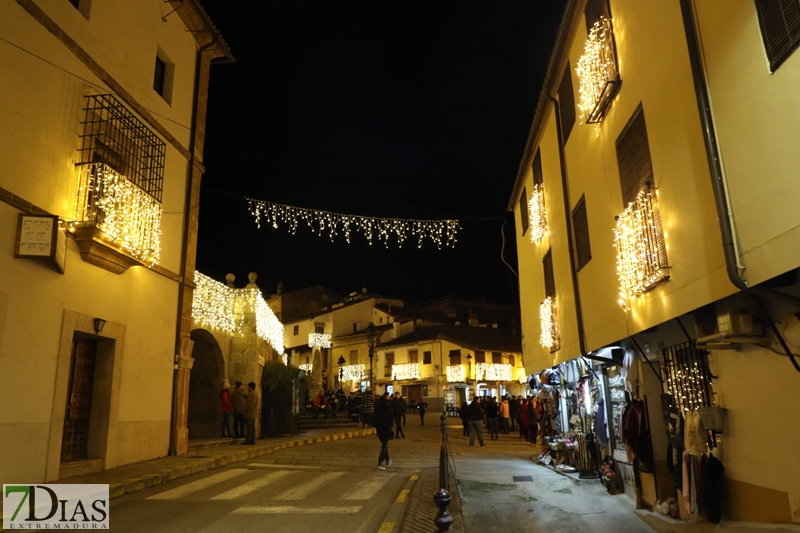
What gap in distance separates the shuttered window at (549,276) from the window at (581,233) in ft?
8.24

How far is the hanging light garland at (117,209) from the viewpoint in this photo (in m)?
10.1

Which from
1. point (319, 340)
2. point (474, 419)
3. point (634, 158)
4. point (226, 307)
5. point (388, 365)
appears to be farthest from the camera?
point (319, 340)

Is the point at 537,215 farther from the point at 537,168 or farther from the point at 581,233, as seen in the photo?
the point at 581,233

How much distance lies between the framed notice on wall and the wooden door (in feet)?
8.30

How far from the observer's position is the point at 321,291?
6781cm

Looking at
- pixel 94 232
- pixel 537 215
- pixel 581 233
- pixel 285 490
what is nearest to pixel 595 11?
pixel 581 233

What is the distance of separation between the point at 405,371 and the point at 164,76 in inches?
1529

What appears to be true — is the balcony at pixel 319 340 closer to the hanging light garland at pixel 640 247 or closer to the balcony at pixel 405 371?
the balcony at pixel 405 371

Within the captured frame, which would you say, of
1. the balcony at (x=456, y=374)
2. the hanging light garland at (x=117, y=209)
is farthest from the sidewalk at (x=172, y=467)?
the balcony at (x=456, y=374)

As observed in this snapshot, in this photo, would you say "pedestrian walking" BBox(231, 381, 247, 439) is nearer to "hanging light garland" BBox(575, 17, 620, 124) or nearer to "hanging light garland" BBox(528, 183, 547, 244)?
"hanging light garland" BBox(528, 183, 547, 244)

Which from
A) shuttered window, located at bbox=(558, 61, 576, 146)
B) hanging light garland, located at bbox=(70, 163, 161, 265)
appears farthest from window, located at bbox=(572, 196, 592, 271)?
hanging light garland, located at bbox=(70, 163, 161, 265)

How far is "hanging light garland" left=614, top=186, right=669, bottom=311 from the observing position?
22.2ft

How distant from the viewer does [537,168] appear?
49.3ft

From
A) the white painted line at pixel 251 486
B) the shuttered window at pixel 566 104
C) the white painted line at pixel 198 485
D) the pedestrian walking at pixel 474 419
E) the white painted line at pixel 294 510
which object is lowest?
the white painted line at pixel 294 510
